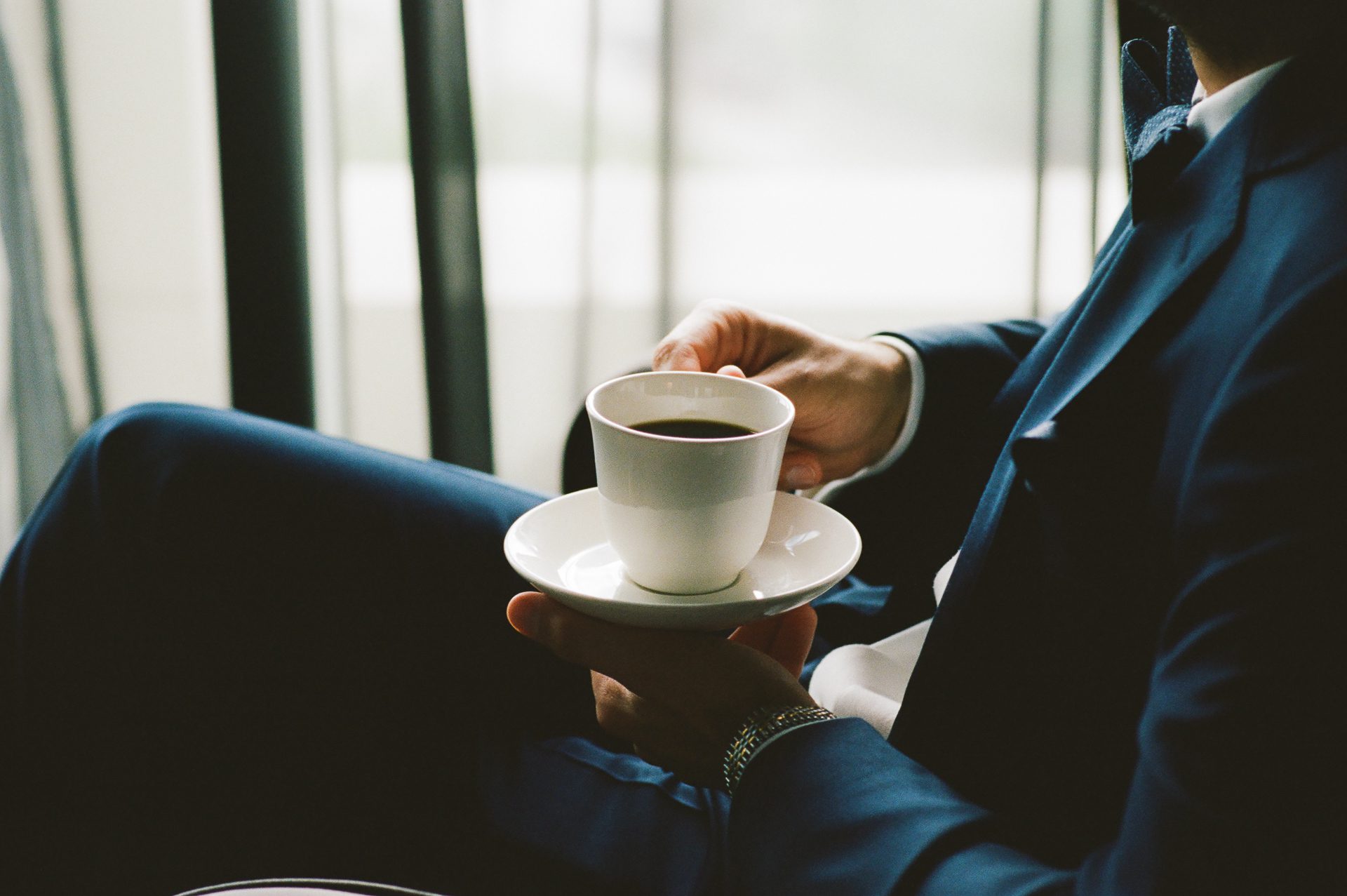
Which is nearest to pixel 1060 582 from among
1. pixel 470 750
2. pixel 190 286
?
pixel 470 750

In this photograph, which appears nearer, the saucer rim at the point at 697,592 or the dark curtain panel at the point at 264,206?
the saucer rim at the point at 697,592

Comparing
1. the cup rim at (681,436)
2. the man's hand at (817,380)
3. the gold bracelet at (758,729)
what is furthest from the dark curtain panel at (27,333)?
the gold bracelet at (758,729)

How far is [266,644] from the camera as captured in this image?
0.88 meters

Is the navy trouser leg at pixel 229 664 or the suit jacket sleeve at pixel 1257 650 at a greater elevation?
the suit jacket sleeve at pixel 1257 650

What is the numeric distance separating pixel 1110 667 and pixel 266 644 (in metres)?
0.68

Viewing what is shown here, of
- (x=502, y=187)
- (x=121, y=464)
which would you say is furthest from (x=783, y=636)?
(x=502, y=187)

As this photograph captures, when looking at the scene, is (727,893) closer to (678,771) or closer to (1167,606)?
(678,771)

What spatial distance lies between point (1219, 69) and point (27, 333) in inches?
81.6

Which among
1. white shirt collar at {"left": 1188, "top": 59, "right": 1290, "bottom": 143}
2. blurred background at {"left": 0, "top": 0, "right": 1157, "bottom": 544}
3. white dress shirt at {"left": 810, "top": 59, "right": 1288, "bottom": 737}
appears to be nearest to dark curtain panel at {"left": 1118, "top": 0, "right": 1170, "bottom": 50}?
white dress shirt at {"left": 810, "top": 59, "right": 1288, "bottom": 737}

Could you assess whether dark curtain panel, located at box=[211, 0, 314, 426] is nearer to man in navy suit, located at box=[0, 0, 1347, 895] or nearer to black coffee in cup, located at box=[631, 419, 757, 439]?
man in navy suit, located at box=[0, 0, 1347, 895]

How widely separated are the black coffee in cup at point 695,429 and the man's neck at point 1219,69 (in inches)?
14.3

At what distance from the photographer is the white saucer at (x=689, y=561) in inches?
23.7

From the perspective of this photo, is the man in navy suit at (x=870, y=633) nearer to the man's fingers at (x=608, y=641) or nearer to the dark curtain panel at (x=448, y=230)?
the man's fingers at (x=608, y=641)

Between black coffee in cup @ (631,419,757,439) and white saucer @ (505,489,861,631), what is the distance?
0.09 m
